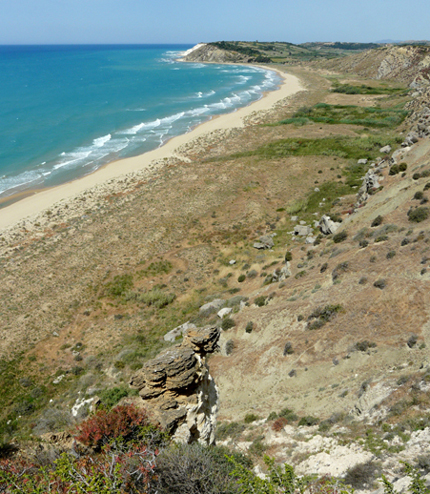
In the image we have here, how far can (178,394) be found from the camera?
1250cm

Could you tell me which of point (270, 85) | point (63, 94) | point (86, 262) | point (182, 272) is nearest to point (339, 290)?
point (182, 272)

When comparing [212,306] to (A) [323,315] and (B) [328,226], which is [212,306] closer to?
(A) [323,315]

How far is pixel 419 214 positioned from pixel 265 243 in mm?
13488

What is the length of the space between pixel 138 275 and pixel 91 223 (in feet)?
41.2

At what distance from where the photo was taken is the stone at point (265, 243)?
107 feet

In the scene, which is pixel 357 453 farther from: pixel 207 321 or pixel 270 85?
pixel 270 85

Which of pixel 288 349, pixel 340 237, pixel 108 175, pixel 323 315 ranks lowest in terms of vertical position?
pixel 288 349

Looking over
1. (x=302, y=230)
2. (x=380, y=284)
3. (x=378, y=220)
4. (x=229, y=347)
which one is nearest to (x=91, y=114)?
(x=302, y=230)

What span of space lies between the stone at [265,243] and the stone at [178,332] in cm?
1232

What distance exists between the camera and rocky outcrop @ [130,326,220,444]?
1169cm

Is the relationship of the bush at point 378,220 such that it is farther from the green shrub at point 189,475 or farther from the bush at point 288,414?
the green shrub at point 189,475

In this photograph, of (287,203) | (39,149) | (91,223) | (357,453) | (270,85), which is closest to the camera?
(357,453)

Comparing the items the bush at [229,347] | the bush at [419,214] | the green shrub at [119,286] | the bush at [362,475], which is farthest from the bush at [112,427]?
the bush at [419,214]

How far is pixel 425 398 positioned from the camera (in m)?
10.9
